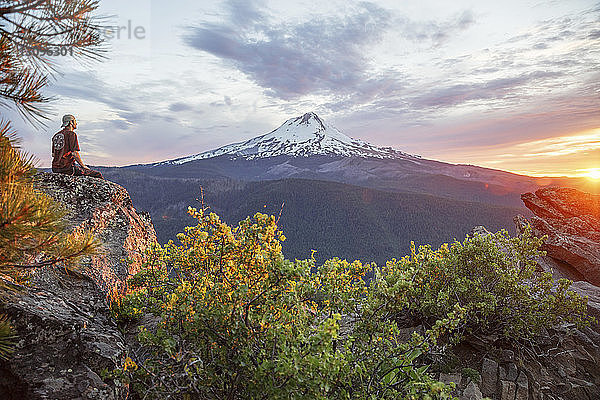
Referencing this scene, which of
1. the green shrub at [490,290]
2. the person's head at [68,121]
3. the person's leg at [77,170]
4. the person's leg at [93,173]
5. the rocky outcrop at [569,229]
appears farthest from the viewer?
the rocky outcrop at [569,229]

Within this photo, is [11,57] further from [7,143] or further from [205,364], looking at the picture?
[205,364]

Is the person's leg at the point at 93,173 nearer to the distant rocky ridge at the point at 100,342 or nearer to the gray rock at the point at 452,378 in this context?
the distant rocky ridge at the point at 100,342

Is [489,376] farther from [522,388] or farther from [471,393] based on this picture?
[471,393]

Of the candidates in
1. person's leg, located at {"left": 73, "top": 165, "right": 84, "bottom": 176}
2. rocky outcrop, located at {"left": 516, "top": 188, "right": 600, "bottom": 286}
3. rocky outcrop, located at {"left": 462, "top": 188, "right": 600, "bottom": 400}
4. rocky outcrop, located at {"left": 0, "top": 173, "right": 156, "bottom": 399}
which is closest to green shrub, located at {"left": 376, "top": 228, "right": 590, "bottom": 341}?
rocky outcrop, located at {"left": 462, "top": 188, "right": 600, "bottom": 400}

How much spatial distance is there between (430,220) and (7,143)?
175370 millimetres

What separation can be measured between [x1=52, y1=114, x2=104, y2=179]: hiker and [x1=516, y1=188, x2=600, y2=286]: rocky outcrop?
16.1m

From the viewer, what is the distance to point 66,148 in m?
9.47

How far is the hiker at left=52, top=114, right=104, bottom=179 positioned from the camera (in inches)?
372

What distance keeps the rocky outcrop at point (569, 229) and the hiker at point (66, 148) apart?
16110 millimetres

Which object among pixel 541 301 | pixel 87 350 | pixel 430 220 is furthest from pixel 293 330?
pixel 430 220

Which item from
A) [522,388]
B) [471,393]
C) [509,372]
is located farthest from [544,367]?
[471,393]

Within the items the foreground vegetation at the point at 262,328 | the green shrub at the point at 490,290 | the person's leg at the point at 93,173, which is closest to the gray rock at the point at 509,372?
the green shrub at the point at 490,290

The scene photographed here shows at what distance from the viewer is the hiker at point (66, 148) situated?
9.44m

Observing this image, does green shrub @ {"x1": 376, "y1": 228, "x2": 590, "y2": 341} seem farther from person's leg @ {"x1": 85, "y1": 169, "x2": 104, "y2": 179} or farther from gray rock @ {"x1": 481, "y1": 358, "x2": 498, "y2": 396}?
person's leg @ {"x1": 85, "y1": 169, "x2": 104, "y2": 179}
